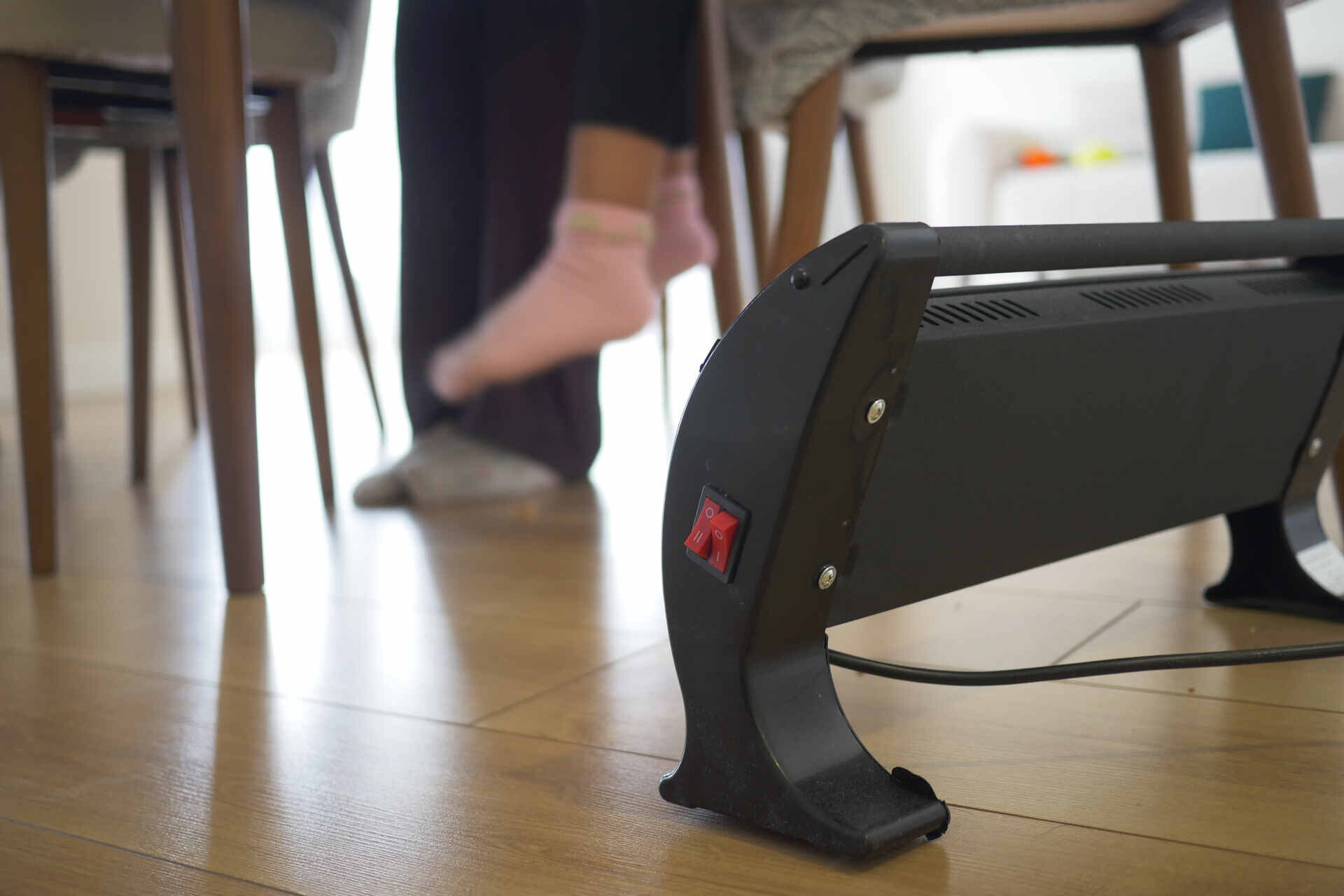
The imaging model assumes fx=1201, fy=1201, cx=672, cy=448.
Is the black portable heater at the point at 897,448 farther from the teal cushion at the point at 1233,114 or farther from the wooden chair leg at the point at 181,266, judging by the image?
the teal cushion at the point at 1233,114

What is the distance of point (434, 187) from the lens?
5.02 ft

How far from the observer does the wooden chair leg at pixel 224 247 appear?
94 cm

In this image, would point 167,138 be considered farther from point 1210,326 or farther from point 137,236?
point 1210,326

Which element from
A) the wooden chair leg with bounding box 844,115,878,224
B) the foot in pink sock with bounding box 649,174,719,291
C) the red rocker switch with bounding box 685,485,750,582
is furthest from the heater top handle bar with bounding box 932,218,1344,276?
the wooden chair leg with bounding box 844,115,878,224

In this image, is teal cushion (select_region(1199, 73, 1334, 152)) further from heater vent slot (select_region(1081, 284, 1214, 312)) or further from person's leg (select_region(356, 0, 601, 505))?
heater vent slot (select_region(1081, 284, 1214, 312))

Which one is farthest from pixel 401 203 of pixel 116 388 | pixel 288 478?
pixel 116 388

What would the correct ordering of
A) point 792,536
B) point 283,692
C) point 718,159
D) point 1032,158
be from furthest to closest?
point 1032,158
point 718,159
point 283,692
point 792,536

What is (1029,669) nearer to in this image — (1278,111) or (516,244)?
(1278,111)

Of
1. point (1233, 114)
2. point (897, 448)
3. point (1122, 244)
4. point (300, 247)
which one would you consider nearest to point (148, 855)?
point (897, 448)

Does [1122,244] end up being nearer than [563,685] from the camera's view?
Yes

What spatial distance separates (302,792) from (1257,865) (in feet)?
1.34

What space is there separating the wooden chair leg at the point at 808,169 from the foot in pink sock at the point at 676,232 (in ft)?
0.83

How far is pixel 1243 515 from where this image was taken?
806 millimetres

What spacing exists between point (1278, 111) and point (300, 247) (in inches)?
44.0
